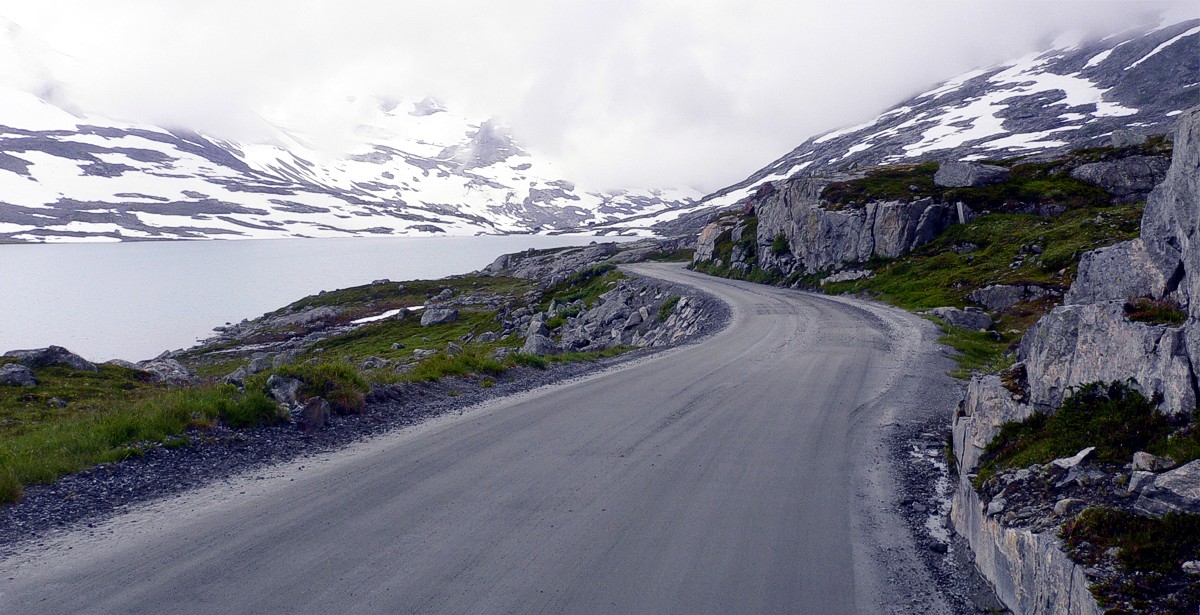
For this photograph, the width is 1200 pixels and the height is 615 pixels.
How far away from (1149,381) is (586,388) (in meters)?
12.0

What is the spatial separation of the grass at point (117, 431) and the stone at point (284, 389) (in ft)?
1.68

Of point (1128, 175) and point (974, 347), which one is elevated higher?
point (1128, 175)

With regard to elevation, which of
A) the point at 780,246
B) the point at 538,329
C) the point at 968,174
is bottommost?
the point at 538,329

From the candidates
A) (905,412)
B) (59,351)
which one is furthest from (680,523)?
(59,351)

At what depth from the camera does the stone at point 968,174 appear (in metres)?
50.0

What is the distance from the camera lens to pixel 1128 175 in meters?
45.1

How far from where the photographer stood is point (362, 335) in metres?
62.1

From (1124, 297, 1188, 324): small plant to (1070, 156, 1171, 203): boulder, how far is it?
4566 centimetres

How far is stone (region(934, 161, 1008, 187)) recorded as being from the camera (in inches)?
1970

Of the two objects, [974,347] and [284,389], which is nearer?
[284,389]

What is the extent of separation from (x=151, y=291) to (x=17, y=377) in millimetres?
80987

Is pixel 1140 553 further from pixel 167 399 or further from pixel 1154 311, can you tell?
pixel 167 399

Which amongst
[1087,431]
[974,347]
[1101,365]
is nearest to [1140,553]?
[1087,431]

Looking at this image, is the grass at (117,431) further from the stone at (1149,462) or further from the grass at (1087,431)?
the stone at (1149,462)
